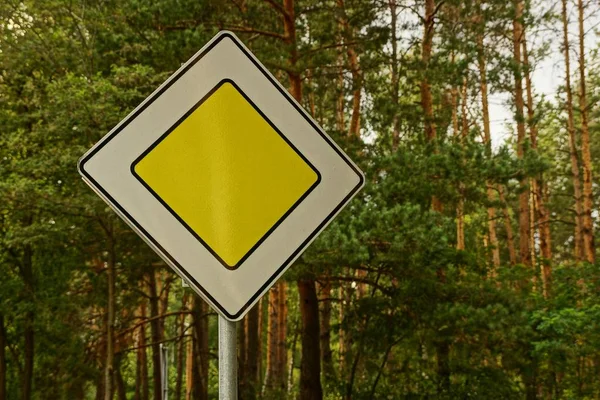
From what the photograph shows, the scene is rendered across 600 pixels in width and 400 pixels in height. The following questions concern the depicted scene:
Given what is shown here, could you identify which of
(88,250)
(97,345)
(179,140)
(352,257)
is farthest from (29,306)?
(179,140)

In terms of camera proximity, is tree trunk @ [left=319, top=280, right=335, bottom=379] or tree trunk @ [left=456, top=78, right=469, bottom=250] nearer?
tree trunk @ [left=456, top=78, right=469, bottom=250]

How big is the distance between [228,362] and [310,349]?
11848 millimetres

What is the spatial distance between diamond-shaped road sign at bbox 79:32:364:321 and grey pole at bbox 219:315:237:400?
0.03 m

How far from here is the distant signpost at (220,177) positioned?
1235 millimetres

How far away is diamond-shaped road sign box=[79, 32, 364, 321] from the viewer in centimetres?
124

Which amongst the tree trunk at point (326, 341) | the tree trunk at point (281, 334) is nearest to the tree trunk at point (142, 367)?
the tree trunk at point (281, 334)

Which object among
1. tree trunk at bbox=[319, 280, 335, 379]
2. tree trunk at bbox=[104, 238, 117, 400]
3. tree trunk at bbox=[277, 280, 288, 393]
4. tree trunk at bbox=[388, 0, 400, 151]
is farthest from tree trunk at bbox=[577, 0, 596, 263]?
tree trunk at bbox=[104, 238, 117, 400]

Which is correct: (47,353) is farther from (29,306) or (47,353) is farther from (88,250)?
(88,250)

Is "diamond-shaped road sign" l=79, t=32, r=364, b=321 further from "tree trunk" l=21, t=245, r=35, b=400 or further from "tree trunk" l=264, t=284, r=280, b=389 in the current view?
"tree trunk" l=264, t=284, r=280, b=389

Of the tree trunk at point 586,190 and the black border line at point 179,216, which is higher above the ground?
the tree trunk at point 586,190

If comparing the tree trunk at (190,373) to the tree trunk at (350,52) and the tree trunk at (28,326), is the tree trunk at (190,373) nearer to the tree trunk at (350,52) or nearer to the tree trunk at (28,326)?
the tree trunk at (28,326)

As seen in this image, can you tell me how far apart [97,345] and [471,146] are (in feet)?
41.7

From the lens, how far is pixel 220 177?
1268mm

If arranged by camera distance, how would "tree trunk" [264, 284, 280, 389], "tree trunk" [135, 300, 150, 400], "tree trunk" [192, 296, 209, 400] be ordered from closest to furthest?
"tree trunk" [192, 296, 209, 400] → "tree trunk" [264, 284, 280, 389] → "tree trunk" [135, 300, 150, 400]
